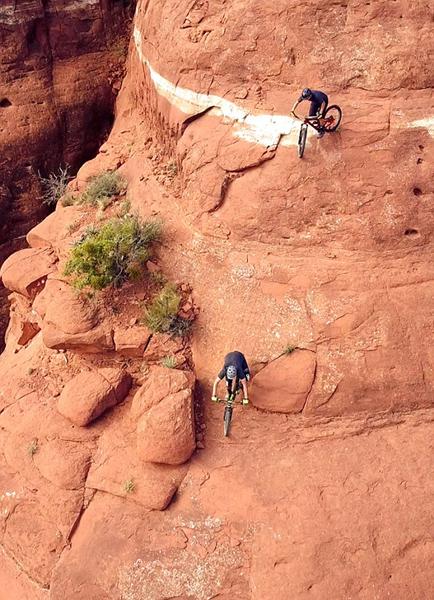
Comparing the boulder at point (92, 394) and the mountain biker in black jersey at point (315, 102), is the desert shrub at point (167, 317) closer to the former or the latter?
the boulder at point (92, 394)

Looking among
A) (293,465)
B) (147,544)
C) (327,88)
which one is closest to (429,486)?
(293,465)

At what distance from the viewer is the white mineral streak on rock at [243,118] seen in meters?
7.93

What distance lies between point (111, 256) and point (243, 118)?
2707mm

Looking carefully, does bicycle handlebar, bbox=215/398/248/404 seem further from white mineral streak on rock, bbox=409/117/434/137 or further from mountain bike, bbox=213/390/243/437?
white mineral streak on rock, bbox=409/117/434/137

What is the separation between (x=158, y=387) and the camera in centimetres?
773

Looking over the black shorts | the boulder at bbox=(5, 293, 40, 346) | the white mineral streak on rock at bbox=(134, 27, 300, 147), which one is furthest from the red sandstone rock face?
the black shorts

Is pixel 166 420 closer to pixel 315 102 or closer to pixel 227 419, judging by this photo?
pixel 227 419

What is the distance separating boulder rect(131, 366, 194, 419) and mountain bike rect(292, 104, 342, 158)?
3.37 m

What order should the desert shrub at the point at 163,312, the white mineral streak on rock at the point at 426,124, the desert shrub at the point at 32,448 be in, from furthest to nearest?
the desert shrub at the point at 163,312 → the desert shrub at the point at 32,448 → the white mineral streak on rock at the point at 426,124

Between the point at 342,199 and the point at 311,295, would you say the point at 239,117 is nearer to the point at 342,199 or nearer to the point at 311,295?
the point at 342,199

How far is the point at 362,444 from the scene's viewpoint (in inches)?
299

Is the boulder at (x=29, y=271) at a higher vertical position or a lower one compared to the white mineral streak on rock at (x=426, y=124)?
lower

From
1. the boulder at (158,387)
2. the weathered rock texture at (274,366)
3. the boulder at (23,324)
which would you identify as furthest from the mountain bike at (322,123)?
the boulder at (23,324)

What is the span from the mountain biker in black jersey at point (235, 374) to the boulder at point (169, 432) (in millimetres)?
440
